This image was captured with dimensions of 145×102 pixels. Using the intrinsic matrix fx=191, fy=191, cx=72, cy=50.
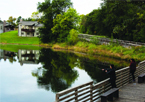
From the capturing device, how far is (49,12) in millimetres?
63031

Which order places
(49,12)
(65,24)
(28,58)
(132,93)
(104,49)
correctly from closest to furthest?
(132,93), (28,58), (104,49), (65,24), (49,12)

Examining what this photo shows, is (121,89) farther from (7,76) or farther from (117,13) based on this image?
(117,13)

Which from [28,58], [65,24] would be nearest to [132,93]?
[28,58]

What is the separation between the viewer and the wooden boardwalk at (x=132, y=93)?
970 cm

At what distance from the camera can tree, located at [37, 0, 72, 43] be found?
210ft

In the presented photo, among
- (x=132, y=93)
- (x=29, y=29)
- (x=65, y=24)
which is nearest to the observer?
(x=132, y=93)

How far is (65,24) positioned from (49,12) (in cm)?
782

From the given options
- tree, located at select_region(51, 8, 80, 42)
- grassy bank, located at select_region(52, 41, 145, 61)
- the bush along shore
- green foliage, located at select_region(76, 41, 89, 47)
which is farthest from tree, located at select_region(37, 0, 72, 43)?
grassy bank, located at select_region(52, 41, 145, 61)

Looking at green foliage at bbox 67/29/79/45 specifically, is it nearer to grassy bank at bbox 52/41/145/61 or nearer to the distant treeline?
grassy bank at bbox 52/41/145/61

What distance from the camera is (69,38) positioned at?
171ft

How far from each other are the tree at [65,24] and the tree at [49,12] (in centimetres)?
361

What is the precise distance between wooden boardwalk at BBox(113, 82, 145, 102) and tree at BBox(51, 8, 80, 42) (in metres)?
45.4

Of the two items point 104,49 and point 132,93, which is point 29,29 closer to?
point 104,49

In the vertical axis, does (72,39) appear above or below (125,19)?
below
